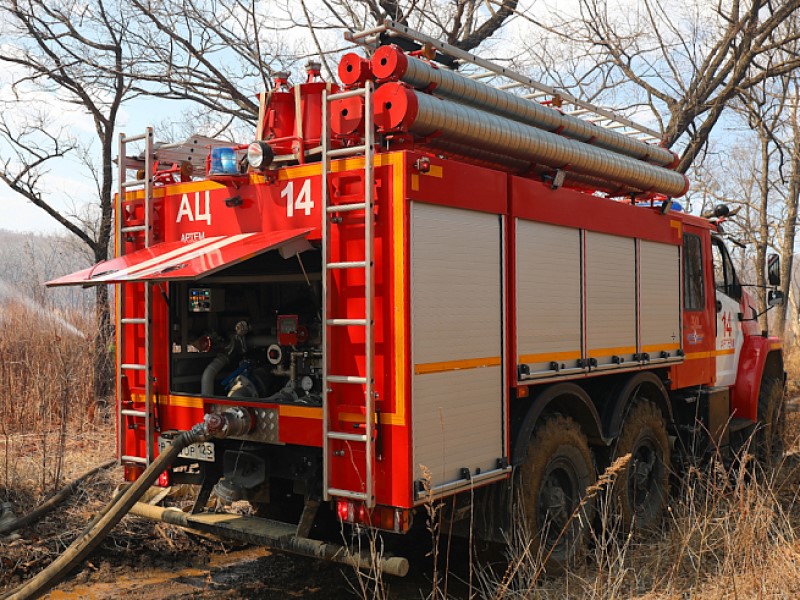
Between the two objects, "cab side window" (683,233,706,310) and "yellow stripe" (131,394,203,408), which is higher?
"cab side window" (683,233,706,310)

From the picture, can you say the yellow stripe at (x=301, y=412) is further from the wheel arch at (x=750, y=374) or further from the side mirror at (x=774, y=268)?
the wheel arch at (x=750, y=374)

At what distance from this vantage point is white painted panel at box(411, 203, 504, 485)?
436 cm

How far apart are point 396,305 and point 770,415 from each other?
6.39 metres

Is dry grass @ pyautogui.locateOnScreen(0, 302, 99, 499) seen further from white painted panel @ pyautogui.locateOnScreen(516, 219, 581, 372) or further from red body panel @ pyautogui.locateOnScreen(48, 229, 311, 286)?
white painted panel @ pyautogui.locateOnScreen(516, 219, 581, 372)

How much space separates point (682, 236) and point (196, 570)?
5.29 m

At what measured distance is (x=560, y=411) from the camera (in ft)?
19.2

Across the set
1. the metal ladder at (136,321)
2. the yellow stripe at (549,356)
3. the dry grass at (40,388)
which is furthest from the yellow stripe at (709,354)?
the dry grass at (40,388)

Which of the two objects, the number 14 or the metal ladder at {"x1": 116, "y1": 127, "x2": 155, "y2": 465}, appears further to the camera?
the metal ladder at {"x1": 116, "y1": 127, "x2": 155, "y2": 465}

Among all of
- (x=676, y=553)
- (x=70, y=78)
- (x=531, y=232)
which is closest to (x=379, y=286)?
(x=531, y=232)

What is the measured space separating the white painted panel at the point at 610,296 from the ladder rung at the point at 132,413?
3301 millimetres

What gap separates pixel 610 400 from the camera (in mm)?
6359

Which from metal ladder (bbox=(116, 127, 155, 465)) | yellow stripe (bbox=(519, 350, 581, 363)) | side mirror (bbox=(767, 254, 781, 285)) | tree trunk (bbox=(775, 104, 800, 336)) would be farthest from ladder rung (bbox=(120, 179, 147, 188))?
tree trunk (bbox=(775, 104, 800, 336))

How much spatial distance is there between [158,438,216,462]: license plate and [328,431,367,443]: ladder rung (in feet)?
3.61

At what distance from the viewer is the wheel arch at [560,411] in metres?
5.18
